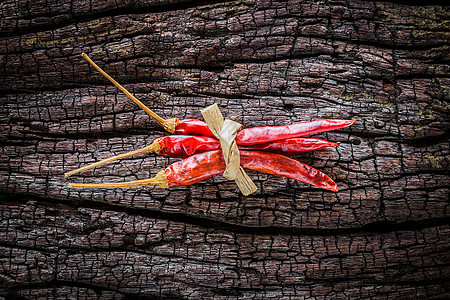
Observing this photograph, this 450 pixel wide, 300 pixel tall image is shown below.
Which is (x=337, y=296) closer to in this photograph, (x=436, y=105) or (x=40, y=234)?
(x=436, y=105)

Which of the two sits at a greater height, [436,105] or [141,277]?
[436,105]

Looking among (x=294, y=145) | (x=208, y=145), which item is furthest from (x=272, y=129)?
(x=208, y=145)

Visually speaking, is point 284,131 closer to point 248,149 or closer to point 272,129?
point 272,129

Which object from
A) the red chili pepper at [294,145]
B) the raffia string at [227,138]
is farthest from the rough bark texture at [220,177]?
the raffia string at [227,138]

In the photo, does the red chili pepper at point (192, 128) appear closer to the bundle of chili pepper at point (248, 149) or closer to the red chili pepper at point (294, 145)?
the bundle of chili pepper at point (248, 149)

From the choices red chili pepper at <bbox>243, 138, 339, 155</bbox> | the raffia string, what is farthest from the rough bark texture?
the raffia string

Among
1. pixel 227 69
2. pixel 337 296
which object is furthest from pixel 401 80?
pixel 337 296
